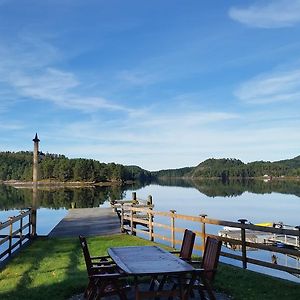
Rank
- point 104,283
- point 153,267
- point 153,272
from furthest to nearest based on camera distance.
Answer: point 104,283
point 153,267
point 153,272

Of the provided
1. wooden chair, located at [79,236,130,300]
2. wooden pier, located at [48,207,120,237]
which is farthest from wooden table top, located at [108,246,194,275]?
wooden pier, located at [48,207,120,237]

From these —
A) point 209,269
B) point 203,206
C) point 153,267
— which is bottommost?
point 203,206

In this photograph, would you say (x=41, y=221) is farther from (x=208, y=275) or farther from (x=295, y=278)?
(x=208, y=275)

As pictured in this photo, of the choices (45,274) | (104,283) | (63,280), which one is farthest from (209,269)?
(45,274)

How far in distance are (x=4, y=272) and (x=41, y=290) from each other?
8.92ft

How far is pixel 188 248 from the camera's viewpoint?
7977 millimetres

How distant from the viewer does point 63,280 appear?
359 inches

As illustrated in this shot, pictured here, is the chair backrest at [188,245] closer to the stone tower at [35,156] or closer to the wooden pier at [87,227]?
the wooden pier at [87,227]

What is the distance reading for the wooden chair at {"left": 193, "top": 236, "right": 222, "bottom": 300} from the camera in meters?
6.26

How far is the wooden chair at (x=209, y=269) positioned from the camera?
6262mm

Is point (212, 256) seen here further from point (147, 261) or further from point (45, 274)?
point (45, 274)

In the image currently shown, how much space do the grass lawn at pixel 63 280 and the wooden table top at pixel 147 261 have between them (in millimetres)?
1566

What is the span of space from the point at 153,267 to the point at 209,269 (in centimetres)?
109

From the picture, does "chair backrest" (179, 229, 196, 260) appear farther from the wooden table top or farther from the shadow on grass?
the shadow on grass
